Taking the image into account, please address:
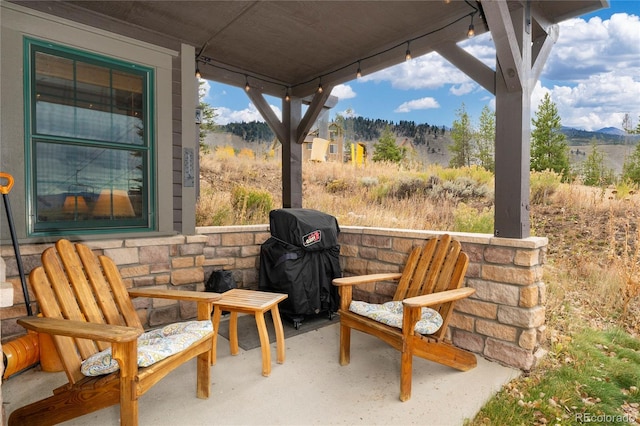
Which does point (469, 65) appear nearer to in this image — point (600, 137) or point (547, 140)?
point (600, 137)

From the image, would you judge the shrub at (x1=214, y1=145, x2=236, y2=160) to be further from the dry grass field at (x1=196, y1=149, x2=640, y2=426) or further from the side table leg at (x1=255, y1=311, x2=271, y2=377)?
the side table leg at (x1=255, y1=311, x2=271, y2=377)

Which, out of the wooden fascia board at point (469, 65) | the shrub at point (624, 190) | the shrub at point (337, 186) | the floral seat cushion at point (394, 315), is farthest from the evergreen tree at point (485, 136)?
the floral seat cushion at point (394, 315)

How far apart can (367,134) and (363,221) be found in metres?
13.6

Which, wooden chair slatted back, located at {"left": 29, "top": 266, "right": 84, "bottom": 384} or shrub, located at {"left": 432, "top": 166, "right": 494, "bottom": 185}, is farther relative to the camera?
shrub, located at {"left": 432, "top": 166, "right": 494, "bottom": 185}

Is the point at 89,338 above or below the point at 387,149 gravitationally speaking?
below

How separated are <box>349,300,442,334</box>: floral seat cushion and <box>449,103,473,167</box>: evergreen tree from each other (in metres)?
8.57

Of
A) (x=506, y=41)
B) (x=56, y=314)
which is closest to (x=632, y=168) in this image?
(x=506, y=41)

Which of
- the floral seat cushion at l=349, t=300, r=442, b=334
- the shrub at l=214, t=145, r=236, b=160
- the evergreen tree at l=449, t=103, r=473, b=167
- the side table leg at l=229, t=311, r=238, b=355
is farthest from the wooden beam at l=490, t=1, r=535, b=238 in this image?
the shrub at l=214, t=145, r=236, b=160

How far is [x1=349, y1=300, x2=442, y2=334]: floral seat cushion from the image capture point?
2.20m

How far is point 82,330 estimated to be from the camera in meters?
1.53

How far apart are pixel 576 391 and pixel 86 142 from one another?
3963 mm

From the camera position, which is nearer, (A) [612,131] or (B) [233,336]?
(B) [233,336]

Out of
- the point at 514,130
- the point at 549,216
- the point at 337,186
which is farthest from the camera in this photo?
the point at 337,186

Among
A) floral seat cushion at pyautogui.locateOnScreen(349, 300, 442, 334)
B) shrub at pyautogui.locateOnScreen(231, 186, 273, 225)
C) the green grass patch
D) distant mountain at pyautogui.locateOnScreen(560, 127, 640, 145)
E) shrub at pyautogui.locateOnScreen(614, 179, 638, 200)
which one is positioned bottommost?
the green grass patch
